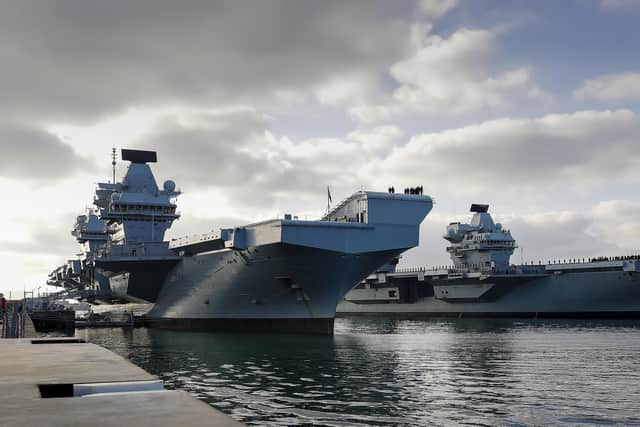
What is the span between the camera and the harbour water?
13.3 meters

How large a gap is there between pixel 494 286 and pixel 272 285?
32.9m

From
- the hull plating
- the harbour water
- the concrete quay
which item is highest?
the hull plating

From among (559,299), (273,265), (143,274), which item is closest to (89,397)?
(273,265)

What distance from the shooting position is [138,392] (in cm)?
580

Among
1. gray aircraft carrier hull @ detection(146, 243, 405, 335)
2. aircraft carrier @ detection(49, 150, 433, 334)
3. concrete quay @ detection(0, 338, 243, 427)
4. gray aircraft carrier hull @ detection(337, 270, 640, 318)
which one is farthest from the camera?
gray aircraft carrier hull @ detection(337, 270, 640, 318)

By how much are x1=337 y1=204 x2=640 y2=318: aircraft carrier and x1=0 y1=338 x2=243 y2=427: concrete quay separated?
52.9 metres

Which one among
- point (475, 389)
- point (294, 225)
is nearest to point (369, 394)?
point (475, 389)

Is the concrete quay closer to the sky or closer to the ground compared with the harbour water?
closer to the sky

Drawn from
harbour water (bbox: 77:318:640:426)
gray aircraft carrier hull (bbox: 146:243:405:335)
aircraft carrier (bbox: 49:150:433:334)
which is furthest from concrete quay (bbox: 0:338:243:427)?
gray aircraft carrier hull (bbox: 146:243:405:335)

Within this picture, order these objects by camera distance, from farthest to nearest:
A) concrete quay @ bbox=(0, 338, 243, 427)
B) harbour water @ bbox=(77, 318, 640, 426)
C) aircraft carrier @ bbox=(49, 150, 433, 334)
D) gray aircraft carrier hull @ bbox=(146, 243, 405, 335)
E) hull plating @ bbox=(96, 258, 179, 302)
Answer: hull plating @ bbox=(96, 258, 179, 302) → gray aircraft carrier hull @ bbox=(146, 243, 405, 335) → aircraft carrier @ bbox=(49, 150, 433, 334) → harbour water @ bbox=(77, 318, 640, 426) → concrete quay @ bbox=(0, 338, 243, 427)

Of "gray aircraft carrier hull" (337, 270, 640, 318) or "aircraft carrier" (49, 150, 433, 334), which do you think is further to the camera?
"gray aircraft carrier hull" (337, 270, 640, 318)

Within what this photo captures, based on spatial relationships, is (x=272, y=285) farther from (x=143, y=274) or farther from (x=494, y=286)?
(x=494, y=286)

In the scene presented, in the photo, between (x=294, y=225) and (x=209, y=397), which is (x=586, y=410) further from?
(x=294, y=225)

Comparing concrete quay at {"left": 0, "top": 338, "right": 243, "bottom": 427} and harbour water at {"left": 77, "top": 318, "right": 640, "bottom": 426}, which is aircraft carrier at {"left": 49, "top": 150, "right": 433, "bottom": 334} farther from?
concrete quay at {"left": 0, "top": 338, "right": 243, "bottom": 427}
